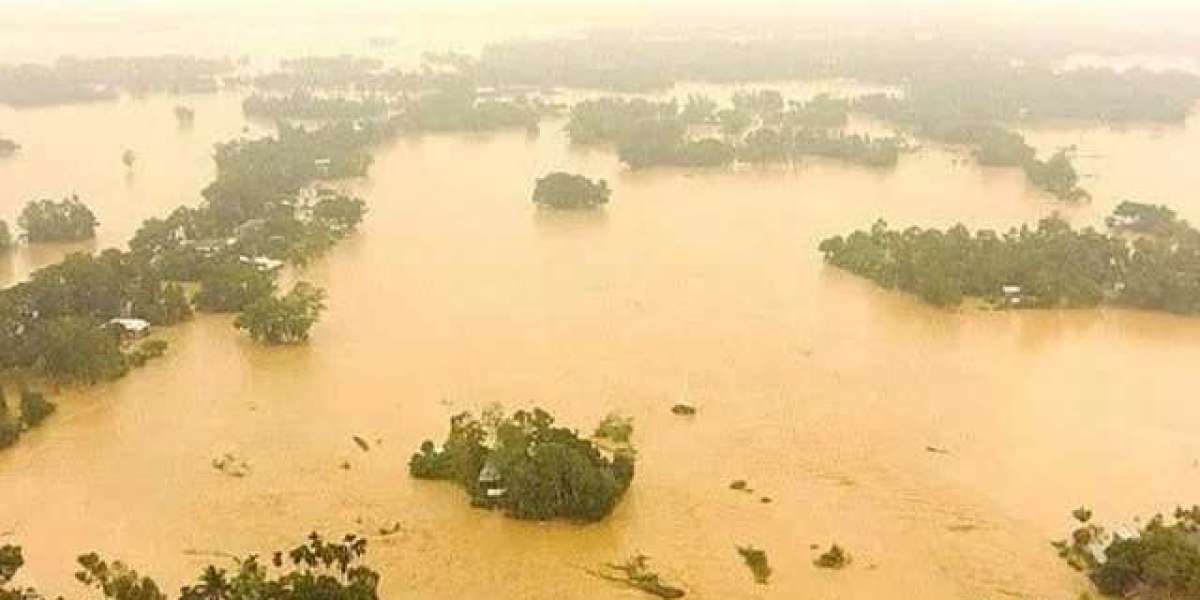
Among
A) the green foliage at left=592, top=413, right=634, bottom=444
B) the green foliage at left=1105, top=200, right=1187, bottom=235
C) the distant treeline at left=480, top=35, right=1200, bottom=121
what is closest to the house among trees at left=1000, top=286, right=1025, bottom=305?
the green foliage at left=1105, top=200, right=1187, bottom=235

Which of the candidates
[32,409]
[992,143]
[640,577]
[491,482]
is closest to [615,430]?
→ [491,482]

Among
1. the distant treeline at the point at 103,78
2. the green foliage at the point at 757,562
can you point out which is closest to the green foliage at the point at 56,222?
the distant treeline at the point at 103,78

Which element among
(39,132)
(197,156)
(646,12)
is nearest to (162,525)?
(197,156)

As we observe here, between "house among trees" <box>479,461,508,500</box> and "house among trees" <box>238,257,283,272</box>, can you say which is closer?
"house among trees" <box>479,461,508,500</box>

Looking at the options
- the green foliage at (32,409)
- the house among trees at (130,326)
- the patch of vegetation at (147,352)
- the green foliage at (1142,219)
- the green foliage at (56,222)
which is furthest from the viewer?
the green foliage at (1142,219)

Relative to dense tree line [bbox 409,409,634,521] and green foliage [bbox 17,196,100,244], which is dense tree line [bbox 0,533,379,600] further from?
green foliage [bbox 17,196,100,244]

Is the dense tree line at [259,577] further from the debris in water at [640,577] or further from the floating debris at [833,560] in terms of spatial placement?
the floating debris at [833,560]

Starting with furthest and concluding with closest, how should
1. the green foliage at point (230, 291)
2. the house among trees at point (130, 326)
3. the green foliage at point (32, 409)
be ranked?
the green foliage at point (230, 291) < the house among trees at point (130, 326) < the green foliage at point (32, 409)
